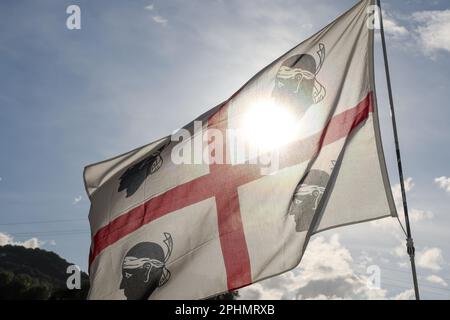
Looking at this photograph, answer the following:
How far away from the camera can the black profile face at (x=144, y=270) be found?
29.6 ft

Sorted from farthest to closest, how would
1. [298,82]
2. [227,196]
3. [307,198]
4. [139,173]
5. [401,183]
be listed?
[139,173], [298,82], [227,196], [307,198], [401,183]

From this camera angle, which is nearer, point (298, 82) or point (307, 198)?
point (307, 198)

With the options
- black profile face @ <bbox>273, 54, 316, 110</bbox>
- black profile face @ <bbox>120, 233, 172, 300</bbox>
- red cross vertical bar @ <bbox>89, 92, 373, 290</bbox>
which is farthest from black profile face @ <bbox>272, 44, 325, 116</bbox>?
black profile face @ <bbox>120, 233, 172, 300</bbox>

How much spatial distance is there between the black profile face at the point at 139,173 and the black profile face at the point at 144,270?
126 cm

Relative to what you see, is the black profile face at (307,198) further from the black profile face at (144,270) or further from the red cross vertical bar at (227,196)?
the black profile face at (144,270)

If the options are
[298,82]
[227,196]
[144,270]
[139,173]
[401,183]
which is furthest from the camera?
[139,173]

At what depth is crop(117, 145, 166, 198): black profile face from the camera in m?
10.1

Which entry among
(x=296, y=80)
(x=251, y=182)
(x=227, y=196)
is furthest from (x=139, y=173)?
(x=296, y=80)

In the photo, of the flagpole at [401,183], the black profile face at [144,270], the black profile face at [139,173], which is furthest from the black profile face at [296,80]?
the black profile face at [144,270]

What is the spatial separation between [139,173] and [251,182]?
242cm

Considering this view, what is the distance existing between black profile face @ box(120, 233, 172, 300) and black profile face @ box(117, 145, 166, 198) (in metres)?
1.26

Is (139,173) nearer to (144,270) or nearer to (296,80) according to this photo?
(144,270)

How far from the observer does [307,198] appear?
28.8 feet
